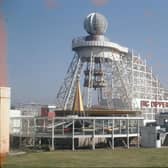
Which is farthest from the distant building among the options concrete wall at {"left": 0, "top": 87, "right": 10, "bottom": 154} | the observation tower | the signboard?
concrete wall at {"left": 0, "top": 87, "right": 10, "bottom": 154}

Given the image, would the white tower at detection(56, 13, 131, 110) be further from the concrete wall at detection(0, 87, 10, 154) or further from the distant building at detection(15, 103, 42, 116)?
the concrete wall at detection(0, 87, 10, 154)

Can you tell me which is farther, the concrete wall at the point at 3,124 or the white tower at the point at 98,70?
the white tower at the point at 98,70

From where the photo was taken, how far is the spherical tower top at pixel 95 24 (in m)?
67.1

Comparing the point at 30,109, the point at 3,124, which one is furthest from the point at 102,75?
the point at 3,124

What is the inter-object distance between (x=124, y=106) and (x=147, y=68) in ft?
53.6

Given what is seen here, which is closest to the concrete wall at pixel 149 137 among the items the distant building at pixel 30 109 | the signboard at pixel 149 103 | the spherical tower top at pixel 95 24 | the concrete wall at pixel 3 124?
the distant building at pixel 30 109

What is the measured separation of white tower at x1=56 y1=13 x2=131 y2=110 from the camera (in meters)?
66.6

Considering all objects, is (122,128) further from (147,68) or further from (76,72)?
(147,68)

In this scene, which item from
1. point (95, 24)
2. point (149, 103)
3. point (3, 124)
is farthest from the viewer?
point (149, 103)

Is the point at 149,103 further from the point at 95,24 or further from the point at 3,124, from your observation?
the point at 3,124

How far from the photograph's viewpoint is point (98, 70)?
6806cm

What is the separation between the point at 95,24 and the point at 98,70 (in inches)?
354

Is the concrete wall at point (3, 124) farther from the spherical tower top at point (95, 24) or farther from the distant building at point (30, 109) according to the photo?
the spherical tower top at point (95, 24)

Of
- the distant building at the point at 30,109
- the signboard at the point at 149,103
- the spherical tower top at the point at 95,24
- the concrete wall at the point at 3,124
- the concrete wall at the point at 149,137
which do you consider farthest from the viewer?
the signboard at the point at 149,103
